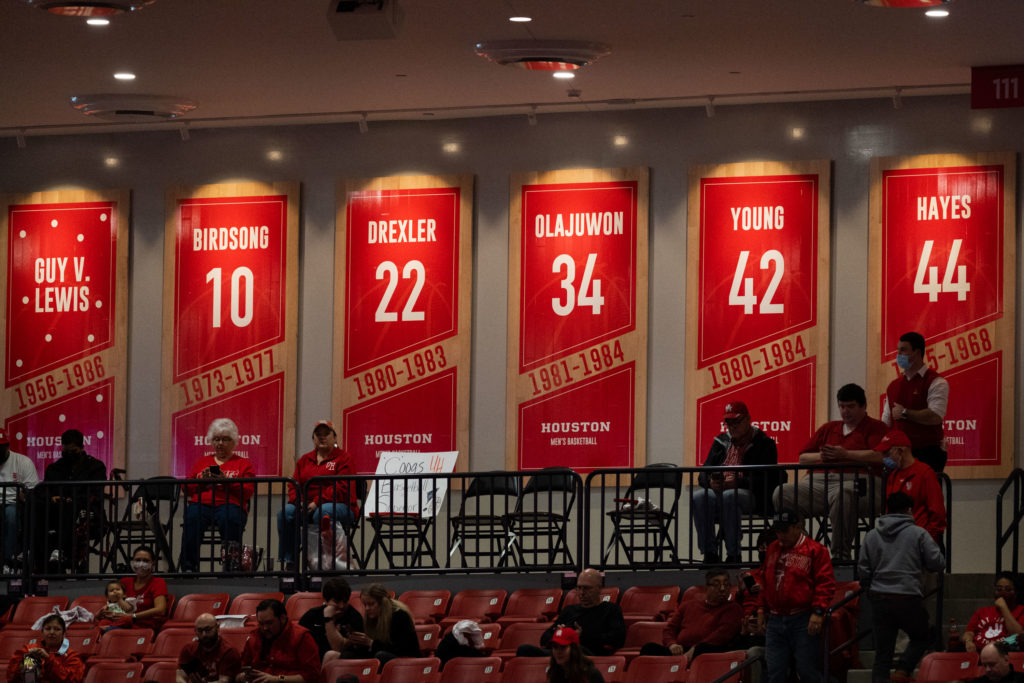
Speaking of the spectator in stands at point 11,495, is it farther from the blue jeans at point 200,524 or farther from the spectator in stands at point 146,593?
the blue jeans at point 200,524

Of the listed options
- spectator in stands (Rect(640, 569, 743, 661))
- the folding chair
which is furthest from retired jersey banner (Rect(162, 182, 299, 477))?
spectator in stands (Rect(640, 569, 743, 661))

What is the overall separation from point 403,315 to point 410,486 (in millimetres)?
2477

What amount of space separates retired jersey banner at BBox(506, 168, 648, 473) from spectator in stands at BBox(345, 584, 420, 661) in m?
4.12

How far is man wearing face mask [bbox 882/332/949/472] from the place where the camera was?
11961mm

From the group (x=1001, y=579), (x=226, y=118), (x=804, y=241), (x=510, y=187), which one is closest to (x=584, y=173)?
(x=510, y=187)

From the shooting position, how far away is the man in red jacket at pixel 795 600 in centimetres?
995

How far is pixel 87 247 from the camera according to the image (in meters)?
16.0

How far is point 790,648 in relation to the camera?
396 inches

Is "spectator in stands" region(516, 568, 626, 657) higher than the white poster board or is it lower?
lower

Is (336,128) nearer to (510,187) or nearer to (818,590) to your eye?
(510,187)

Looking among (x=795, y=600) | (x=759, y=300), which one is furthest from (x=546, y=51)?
(x=795, y=600)

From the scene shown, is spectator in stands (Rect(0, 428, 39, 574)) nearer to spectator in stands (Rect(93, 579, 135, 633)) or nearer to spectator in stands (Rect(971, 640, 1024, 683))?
spectator in stands (Rect(93, 579, 135, 633))

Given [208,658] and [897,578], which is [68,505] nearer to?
[208,658]

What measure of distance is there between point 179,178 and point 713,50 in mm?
5512
